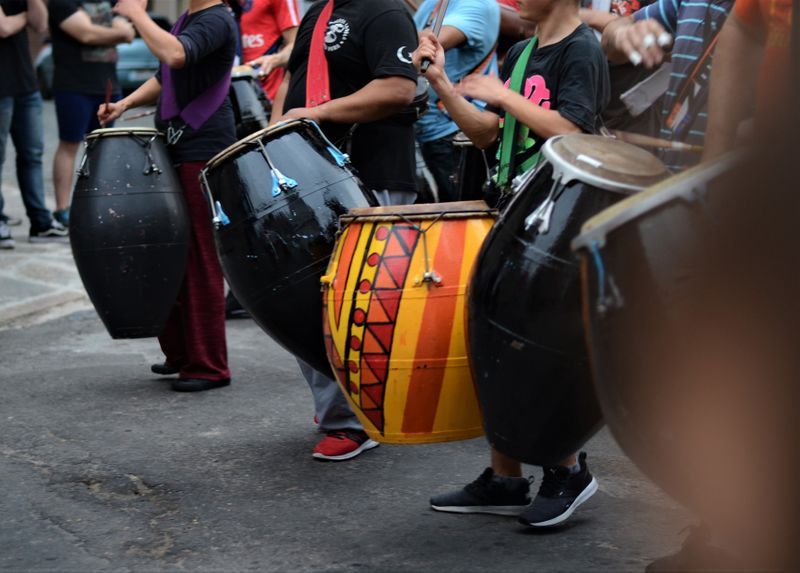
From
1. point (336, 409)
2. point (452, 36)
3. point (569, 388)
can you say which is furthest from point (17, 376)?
point (569, 388)

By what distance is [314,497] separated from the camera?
4145 mm

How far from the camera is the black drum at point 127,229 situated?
5.19m

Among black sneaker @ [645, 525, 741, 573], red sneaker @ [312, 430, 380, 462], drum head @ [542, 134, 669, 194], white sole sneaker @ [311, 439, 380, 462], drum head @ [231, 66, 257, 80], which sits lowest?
white sole sneaker @ [311, 439, 380, 462]

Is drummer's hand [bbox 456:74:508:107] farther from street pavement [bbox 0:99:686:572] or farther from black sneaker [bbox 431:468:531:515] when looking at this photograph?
street pavement [bbox 0:99:686:572]

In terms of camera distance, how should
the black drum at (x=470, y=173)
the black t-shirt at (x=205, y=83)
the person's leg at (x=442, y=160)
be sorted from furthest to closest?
the person's leg at (x=442, y=160) → the black drum at (x=470, y=173) → the black t-shirt at (x=205, y=83)

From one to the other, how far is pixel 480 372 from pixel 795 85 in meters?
1.06

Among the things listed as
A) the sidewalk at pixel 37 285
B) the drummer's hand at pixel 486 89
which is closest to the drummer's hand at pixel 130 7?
the drummer's hand at pixel 486 89

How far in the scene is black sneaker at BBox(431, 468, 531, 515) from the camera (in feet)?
12.8

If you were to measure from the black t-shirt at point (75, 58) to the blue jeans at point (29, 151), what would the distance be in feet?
0.90

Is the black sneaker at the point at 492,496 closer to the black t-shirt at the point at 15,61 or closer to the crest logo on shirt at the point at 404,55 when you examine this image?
the crest logo on shirt at the point at 404,55

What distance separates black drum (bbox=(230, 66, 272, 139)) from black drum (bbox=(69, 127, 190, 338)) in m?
0.66

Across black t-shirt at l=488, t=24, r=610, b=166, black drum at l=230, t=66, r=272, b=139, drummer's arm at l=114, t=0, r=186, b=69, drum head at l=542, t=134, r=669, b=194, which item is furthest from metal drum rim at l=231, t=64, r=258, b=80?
drum head at l=542, t=134, r=669, b=194

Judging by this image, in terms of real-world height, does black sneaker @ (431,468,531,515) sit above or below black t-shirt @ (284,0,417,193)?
below

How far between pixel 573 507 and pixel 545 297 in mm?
982
